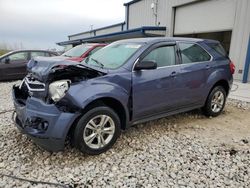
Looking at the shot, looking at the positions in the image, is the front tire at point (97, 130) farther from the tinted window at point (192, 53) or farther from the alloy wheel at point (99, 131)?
the tinted window at point (192, 53)

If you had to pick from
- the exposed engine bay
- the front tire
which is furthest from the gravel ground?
the exposed engine bay

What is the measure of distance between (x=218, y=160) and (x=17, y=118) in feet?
9.35

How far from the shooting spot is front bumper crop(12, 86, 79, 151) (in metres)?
2.63

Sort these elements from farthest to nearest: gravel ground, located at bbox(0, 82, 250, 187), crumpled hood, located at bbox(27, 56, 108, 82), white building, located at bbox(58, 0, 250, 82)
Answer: white building, located at bbox(58, 0, 250, 82) → crumpled hood, located at bbox(27, 56, 108, 82) → gravel ground, located at bbox(0, 82, 250, 187)

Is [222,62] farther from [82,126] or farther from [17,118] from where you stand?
[17,118]

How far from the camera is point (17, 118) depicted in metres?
3.14

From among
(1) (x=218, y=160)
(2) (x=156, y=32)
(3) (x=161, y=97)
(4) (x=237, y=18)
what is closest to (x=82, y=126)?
(3) (x=161, y=97)

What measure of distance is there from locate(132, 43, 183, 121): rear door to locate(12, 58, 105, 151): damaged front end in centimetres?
71

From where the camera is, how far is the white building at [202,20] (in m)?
8.66

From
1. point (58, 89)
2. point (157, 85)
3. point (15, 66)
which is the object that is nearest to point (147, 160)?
point (157, 85)

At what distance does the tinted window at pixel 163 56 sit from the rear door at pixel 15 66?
7205 millimetres

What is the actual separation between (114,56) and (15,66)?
674cm

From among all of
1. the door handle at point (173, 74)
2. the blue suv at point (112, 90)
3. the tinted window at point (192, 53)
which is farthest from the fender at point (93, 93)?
the tinted window at point (192, 53)

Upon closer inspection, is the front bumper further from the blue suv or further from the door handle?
the door handle
